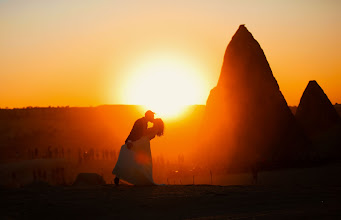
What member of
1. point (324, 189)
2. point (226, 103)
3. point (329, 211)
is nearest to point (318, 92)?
point (226, 103)

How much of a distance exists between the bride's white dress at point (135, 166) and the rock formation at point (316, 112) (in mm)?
15213

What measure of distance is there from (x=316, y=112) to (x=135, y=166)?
52.3 feet

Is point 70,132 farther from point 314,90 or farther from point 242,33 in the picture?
point 242,33

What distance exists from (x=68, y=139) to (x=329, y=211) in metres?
39.4

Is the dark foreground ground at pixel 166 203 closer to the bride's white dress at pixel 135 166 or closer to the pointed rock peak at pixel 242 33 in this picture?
the bride's white dress at pixel 135 166

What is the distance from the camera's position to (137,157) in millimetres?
12047

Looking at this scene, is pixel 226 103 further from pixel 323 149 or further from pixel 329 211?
pixel 329 211

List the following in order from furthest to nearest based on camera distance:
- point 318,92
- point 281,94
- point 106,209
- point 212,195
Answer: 1. point 318,92
2. point 281,94
3. point 212,195
4. point 106,209

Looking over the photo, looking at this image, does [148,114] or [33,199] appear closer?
[33,199]

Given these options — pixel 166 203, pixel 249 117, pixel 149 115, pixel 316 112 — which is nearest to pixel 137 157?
pixel 149 115

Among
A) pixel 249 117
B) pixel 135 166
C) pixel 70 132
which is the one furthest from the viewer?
pixel 70 132

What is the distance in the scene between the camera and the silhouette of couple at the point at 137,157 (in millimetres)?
11945

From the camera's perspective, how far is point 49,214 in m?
8.95

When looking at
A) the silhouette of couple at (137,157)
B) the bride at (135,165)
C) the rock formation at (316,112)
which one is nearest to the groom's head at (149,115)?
the silhouette of couple at (137,157)
